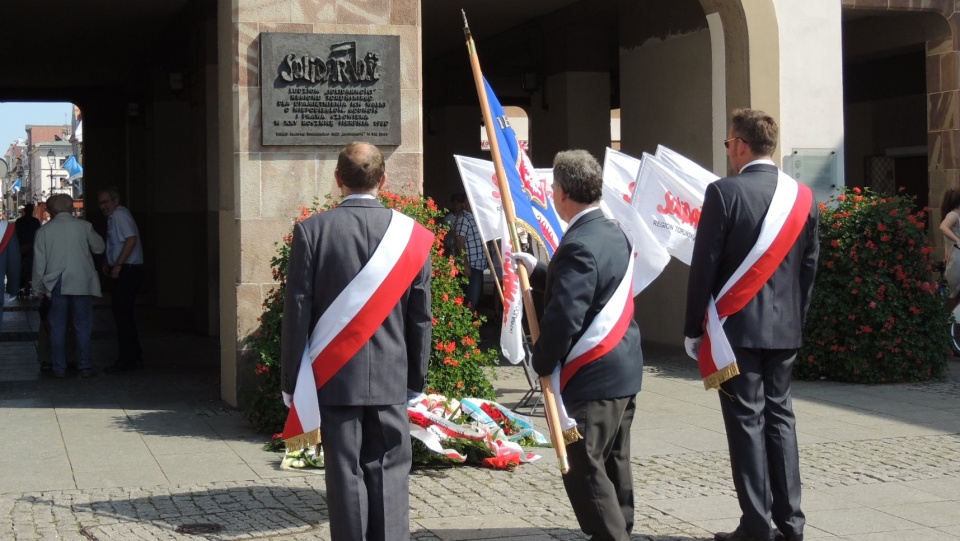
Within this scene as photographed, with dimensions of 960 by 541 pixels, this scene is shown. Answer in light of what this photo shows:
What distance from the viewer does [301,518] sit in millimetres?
5602

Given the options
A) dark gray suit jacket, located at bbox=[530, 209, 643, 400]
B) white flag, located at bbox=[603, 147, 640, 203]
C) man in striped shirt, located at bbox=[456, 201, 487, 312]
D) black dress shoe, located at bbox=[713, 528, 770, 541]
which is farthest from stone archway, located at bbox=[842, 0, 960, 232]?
dark gray suit jacket, located at bbox=[530, 209, 643, 400]

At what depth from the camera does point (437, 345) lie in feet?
23.4

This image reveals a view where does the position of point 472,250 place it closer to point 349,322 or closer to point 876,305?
point 876,305

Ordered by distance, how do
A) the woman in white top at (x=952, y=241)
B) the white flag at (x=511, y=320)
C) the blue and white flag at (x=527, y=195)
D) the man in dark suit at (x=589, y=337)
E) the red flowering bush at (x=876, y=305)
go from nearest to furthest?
the man in dark suit at (x=589, y=337), the blue and white flag at (x=527, y=195), the white flag at (x=511, y=320), the red flowering bush at (x=876, y=305), the woman in white top at (x=952, y=241)

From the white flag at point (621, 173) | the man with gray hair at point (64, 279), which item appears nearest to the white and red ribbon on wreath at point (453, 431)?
the white flag at point (621, 173)

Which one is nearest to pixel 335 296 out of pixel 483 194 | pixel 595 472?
pixel 595 472

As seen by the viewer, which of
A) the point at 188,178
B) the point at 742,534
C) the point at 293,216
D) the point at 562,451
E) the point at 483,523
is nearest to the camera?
the point at 562,451

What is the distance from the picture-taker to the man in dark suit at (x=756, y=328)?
5.07m

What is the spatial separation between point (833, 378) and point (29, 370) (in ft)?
23.5

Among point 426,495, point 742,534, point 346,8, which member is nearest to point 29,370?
point 346,8

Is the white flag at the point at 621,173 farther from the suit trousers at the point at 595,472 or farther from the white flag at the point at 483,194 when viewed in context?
the suit trousers at the point at 595,472

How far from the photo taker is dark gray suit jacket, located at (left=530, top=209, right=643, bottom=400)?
14.6ft

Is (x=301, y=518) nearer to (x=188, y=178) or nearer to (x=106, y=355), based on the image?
(x=106, y=355)

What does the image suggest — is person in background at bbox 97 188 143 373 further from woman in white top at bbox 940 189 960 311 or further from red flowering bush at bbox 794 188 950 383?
woman in white top at bbox 940 189 960 311
